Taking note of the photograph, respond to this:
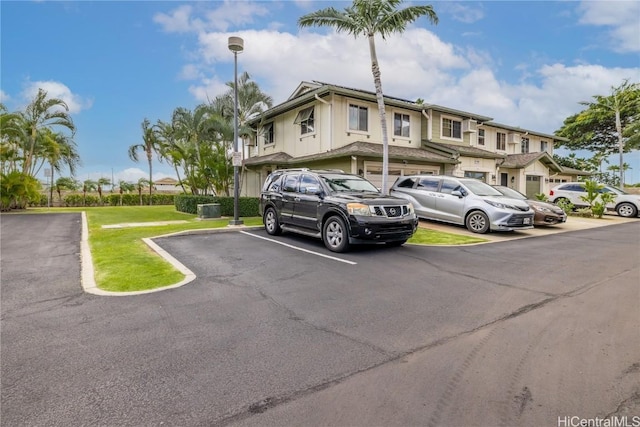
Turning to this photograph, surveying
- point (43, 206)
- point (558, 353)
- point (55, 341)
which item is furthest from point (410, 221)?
point (43, 206)

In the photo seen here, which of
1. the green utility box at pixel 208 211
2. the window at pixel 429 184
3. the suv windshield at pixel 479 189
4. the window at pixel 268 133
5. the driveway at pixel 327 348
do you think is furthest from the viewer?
the window at pixel 268 133

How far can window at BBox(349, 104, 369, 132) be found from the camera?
16984mm

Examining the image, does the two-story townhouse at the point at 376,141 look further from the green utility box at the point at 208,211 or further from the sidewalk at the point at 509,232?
the green utility box at the point at 208,211

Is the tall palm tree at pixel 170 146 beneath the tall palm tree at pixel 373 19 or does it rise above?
beneath

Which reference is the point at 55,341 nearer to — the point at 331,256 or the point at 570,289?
the point at 331,256

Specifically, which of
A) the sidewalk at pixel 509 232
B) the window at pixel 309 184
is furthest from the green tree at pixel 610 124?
the window at pixel 309 184

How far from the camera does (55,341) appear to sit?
135 inches

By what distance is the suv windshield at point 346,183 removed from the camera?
28.9ft

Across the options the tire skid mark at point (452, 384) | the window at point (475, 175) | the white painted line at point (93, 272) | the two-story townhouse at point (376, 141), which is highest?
the two-story townhouse at point (376, 141)

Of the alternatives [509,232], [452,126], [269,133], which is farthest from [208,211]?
[452,126]

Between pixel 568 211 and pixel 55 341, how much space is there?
2158 centimetres

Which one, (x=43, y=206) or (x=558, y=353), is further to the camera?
(x=43, y=206)

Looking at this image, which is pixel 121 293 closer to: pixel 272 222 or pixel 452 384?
pixel 452 384
